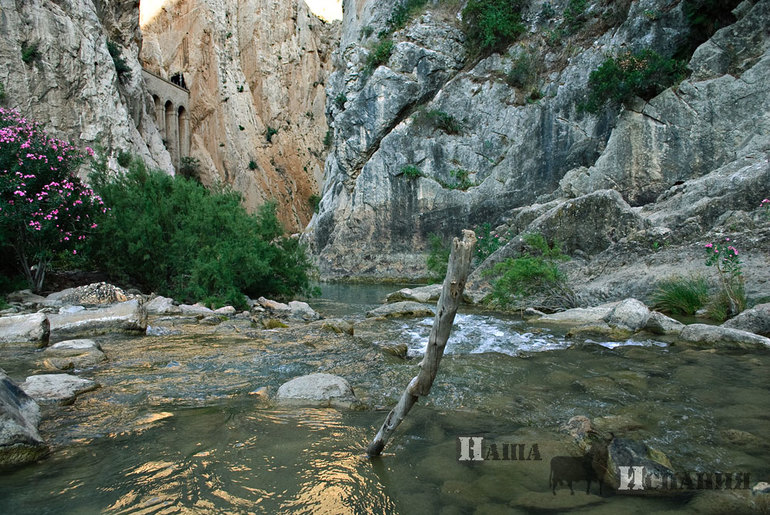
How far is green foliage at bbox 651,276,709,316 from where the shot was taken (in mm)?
8797

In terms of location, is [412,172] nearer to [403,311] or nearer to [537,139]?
[537,139]

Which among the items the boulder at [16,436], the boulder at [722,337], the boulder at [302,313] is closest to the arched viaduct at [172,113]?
the boulder at [302,313]

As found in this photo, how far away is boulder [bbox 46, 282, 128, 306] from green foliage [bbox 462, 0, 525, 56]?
24.8 m

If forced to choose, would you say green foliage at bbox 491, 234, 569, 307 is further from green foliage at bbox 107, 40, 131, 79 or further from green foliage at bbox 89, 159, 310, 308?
green foliage at bbox 107, 40, 131, 79

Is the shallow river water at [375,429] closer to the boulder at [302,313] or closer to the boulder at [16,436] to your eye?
the boulder at [16,436]

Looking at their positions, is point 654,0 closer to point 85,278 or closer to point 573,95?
point 573,95

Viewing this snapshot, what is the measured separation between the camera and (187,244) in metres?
12.5

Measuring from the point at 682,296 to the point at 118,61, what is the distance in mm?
33710

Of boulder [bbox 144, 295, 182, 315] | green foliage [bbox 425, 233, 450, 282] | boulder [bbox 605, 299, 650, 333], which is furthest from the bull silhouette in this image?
green foliage [bbox 425, 233, 450, 282]

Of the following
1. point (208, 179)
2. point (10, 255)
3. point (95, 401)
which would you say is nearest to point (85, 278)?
point (10, 255)

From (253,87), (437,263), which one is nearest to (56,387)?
(437,263)

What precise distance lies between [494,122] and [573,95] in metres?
4.51

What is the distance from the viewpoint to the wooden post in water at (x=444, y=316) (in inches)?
92.9

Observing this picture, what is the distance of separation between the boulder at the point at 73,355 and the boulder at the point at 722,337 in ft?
27.2
